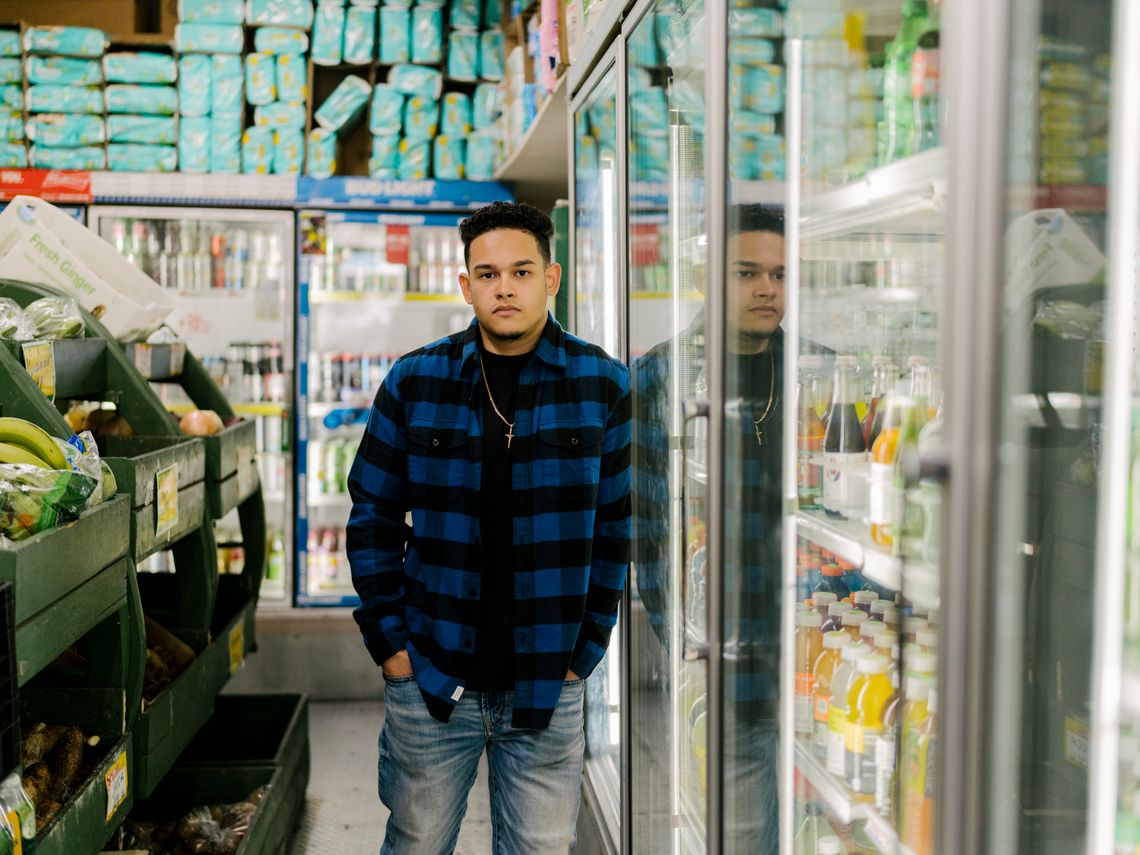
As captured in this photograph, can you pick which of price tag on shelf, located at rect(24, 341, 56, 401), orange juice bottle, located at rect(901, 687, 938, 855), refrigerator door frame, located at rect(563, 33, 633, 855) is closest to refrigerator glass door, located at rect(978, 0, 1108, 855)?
orange juice bottle, located at rect(901, 687, 938, 855)

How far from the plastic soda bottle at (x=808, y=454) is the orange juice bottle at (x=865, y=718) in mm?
264

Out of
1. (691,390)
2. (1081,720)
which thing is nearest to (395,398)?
(691,390)

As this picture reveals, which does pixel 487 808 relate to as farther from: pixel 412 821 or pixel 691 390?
pixel 691 390

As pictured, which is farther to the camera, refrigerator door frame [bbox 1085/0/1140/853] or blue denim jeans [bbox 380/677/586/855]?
blue denim jeans [bbox 380/677/586/855]

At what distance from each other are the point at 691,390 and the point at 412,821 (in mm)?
1125

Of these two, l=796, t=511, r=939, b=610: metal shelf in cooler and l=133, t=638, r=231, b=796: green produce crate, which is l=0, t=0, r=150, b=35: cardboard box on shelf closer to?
l=133, t=638, r=231, b=796: green produce crate

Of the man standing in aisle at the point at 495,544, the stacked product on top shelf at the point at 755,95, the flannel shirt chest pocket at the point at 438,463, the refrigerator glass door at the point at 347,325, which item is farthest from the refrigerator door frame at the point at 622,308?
the refrigerator glass door at the point at 347,325

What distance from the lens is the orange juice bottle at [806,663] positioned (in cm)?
166

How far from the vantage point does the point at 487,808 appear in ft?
12.4

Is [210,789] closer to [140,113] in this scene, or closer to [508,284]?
[508,284]

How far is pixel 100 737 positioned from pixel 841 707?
55.4 inches

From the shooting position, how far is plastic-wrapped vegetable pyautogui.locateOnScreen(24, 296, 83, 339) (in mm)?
2607

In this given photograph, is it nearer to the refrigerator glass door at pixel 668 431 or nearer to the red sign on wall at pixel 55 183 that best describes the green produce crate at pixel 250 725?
the refrigerator glass door at pixel 668 431

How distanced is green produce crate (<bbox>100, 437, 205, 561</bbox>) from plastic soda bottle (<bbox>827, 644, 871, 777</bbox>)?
140 cm
